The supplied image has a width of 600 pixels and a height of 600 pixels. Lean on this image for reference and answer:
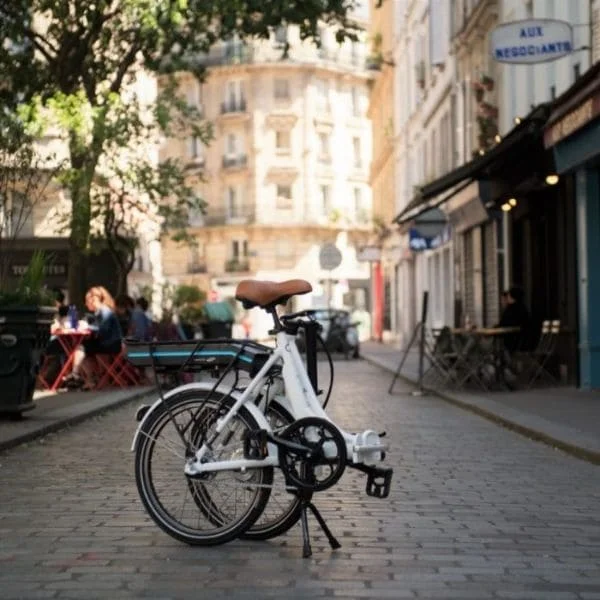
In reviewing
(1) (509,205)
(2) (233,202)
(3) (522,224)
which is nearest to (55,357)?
(1) (509,205)

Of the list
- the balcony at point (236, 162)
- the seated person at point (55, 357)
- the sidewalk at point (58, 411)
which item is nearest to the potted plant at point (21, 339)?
the sidewalk at point (58, 411)

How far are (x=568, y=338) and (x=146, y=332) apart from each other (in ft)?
24.5

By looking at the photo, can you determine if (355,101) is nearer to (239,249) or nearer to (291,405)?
(239,249)

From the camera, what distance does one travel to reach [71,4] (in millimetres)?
25938

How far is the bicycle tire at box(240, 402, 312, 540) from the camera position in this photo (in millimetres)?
7633

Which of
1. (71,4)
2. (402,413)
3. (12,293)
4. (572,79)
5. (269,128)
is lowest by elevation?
(402,413)

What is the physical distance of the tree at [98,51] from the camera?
71.3ft

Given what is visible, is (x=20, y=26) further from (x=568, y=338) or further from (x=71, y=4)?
(x=568, y=338)

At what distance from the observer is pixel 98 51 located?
27.8 metres

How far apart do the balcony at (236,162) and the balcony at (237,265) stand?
5637mm

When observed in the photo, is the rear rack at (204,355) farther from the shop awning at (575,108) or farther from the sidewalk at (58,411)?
the shop awning at (575,108)

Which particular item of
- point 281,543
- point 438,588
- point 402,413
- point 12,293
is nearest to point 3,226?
point 12,293

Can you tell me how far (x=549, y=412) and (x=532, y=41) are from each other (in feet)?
15.3

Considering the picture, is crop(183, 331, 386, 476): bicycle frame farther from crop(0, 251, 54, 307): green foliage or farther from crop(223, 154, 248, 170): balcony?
crop(223, 154, 248, 170): balcony
